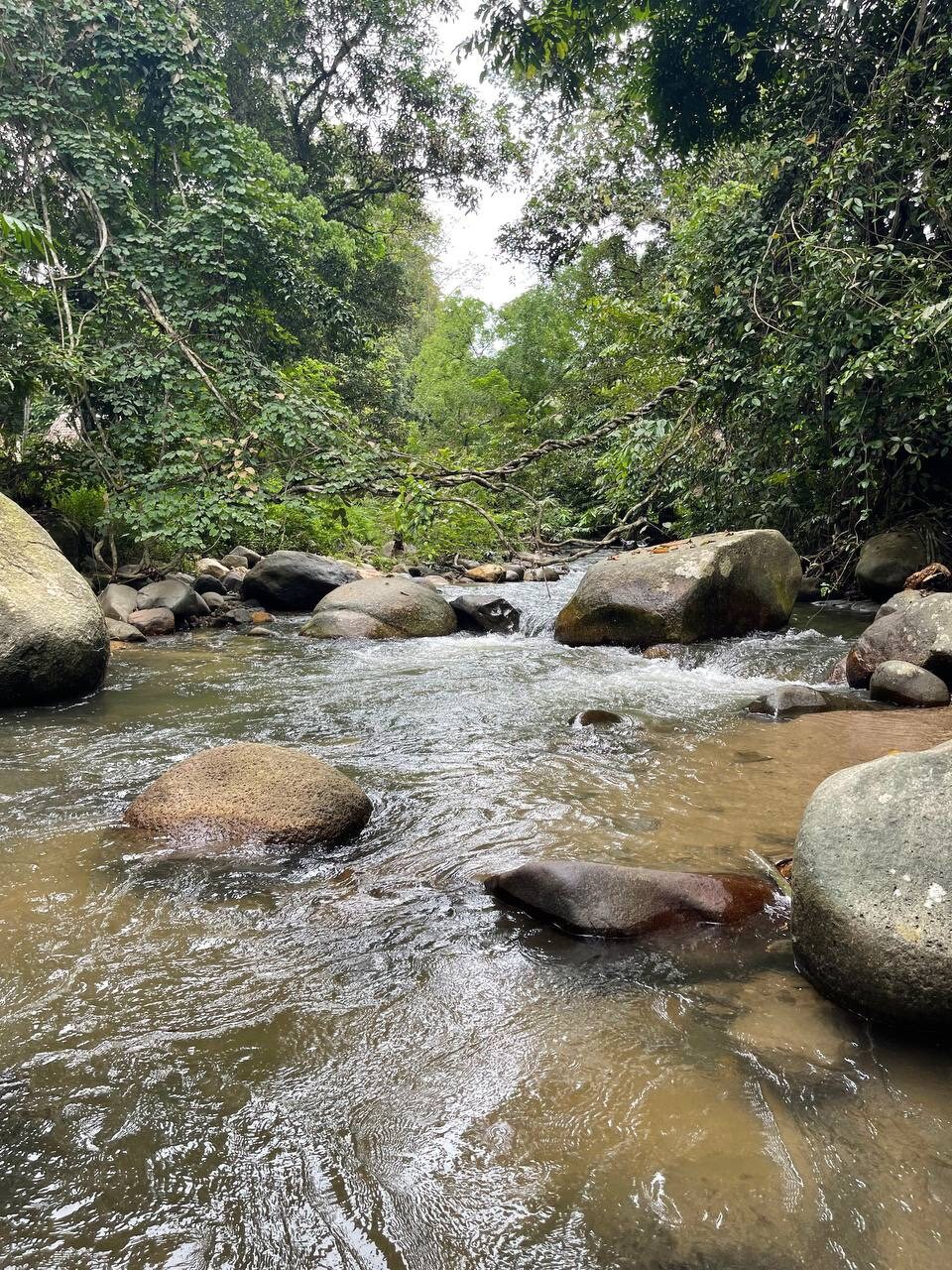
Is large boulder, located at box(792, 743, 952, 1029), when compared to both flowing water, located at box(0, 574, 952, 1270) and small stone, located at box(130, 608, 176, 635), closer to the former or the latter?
flowing water, located at box(0, 574, 952, 1270)

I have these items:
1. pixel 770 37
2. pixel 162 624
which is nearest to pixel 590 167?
pixel 770 37

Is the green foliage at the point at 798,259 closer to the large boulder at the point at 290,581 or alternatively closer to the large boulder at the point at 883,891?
the large boulder at the point at 290,581

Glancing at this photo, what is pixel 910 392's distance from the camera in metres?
6.47

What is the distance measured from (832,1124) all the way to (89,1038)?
5.98 feet

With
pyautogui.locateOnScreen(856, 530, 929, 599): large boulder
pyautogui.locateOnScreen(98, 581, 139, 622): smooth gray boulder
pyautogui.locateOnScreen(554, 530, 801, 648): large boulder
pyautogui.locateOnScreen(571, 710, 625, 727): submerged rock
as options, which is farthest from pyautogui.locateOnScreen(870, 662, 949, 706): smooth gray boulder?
pyautogui.locateOnScreen(98, 581, 139, 622): smooth gray boulder

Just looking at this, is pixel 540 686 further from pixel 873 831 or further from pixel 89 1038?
pixel 89 1038

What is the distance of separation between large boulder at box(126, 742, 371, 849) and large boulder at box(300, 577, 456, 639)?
5.10 meters

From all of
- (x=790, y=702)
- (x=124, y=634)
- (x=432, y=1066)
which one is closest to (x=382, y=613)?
(x=124, y=634)

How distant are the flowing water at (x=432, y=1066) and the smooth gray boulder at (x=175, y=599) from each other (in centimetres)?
545

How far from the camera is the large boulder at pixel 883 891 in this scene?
1979 mm

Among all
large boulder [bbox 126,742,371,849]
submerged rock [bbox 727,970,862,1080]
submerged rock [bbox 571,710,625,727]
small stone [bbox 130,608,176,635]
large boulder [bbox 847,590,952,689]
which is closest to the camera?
submerged rock [bbox 727,970,862,1080]

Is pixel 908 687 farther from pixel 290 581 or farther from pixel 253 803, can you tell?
pixel 290 581

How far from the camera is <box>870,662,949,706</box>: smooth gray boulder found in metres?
5.23

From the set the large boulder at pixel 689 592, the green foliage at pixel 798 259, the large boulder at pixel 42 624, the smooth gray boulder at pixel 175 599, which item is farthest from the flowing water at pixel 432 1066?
the smooth gray boulder at pixel 175 599
